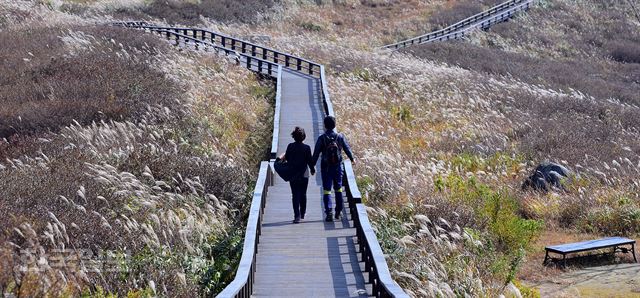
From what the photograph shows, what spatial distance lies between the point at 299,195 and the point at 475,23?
58171 mm

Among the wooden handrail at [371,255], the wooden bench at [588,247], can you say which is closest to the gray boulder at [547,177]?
the wooden bench at [588,247]

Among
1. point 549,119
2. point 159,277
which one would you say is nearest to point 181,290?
point 159,277

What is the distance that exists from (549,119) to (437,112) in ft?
14.8

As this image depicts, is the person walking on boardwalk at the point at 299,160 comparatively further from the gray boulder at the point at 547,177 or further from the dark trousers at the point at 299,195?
the gray boulder at the point at 547,177

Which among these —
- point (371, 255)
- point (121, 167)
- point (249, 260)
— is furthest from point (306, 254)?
point (121, 167)

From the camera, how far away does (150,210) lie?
13.1m

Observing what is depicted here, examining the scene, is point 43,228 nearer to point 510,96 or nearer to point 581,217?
point 581,217

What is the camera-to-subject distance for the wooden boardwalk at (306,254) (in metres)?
11.3

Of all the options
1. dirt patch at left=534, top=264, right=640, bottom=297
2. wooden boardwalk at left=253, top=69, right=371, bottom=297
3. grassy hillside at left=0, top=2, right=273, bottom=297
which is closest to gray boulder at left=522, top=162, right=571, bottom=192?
dirt patch at left=534, top=264, right=640, bottom=297

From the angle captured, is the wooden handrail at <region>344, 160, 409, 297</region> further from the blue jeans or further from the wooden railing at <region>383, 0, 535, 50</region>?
the wooden railing at <region>383, 0, 535, 50</region>

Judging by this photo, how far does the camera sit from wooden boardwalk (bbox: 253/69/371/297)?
37.2 ft

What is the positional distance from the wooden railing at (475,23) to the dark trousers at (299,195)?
145ft

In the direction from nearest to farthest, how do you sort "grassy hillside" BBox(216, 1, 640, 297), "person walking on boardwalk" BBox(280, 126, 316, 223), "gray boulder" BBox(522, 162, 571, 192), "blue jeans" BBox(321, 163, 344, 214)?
"grassy hillside" BBox(216, 1, 640, 297) → "person walking on boardwalk" BBox(280, 126, 316, 223) → "blue jeans" BBox(321, 163, 344, 214) → "gray boulder" BBox(522, 162, 571, 192)

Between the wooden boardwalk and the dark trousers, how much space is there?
22cm
